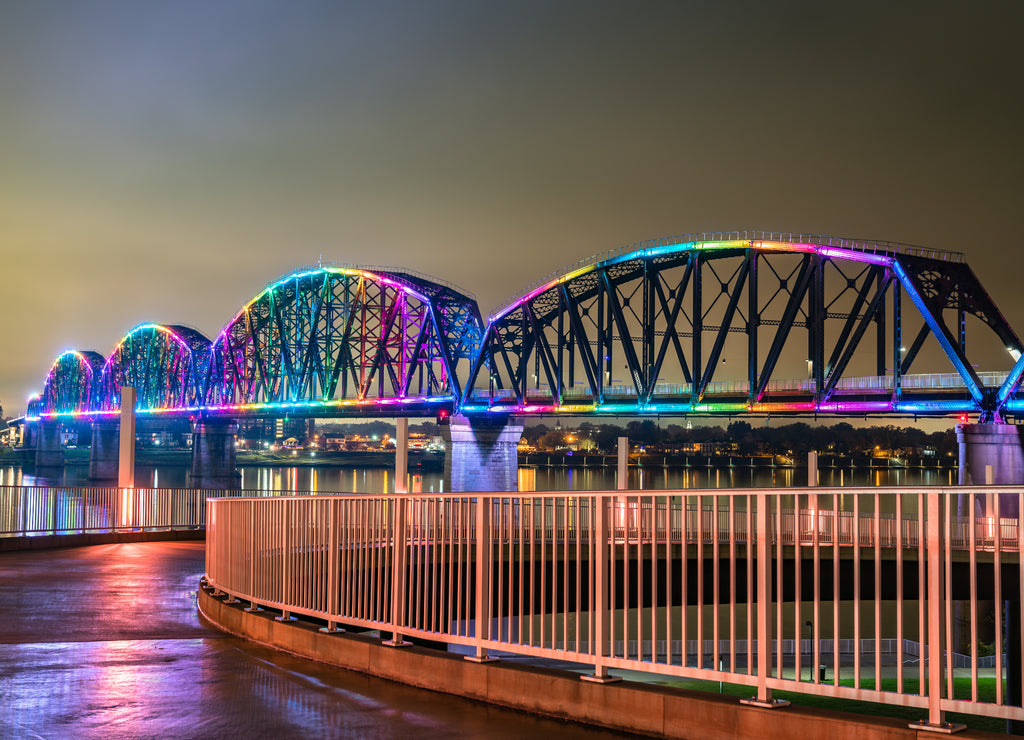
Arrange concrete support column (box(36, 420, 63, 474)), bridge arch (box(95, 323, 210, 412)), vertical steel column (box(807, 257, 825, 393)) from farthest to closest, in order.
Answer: concrete support column (box(36, 420, 63, 474)) < bridge arch (box(95, 323, 210, 412)) < vertical steel column (box(807, 257, 825, 393))

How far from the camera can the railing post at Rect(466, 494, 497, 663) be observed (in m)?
8.21

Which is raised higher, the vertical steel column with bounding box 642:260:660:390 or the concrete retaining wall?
the vertical steel column with bounding box 642:260:660:390

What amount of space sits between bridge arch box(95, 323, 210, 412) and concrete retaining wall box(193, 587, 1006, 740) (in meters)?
150

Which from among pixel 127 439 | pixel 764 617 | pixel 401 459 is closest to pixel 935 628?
pixel 764 617

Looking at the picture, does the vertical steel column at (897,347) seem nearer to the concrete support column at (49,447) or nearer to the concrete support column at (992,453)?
the concrete support column at (992,453)

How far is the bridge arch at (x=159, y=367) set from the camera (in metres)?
162

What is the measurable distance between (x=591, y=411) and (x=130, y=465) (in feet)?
204

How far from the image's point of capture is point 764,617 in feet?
20.6

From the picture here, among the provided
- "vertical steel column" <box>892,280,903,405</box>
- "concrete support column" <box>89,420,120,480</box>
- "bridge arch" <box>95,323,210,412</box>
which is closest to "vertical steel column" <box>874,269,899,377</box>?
"vertical steel column" <box>892,280,903,405</box>

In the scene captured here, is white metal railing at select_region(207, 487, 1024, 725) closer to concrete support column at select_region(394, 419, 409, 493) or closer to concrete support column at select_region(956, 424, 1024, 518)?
concrete support column at select_region(394, 419, 409, 493)

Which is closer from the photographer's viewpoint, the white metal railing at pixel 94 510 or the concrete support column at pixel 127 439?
the white metal railing at pixel 94 510

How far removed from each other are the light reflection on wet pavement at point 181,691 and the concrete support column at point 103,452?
159 m

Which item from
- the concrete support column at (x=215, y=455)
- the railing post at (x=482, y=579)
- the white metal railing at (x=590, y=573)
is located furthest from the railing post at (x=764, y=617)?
the concrete support column at (x=215, y=455)

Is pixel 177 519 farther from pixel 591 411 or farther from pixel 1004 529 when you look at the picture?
pixel 591 411
